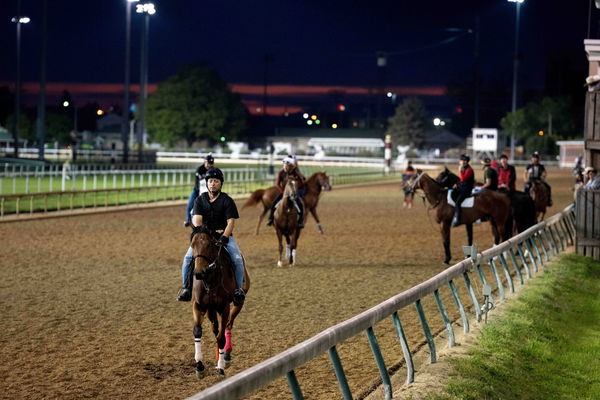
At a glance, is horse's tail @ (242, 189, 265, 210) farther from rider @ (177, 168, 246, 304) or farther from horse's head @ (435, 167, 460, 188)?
rider @ (177, 168, 246, 304)

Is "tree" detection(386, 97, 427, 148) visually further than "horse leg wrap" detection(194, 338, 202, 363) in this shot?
Yes

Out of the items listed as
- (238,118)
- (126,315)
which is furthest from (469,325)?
(238,118)

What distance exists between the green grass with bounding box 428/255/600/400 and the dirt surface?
2.66 feet

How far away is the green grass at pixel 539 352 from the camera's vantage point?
7.26 metres

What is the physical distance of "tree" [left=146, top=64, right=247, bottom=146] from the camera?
90688mm

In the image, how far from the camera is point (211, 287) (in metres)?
7.85

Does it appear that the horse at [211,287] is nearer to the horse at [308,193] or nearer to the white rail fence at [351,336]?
the white rail fence at [351,336]

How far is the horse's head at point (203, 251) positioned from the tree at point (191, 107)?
8346 cm

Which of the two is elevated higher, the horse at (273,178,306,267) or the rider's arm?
the rider's arm

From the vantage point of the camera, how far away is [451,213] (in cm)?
1678

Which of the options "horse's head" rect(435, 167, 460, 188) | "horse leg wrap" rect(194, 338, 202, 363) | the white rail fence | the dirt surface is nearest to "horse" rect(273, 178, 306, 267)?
the dirt surface

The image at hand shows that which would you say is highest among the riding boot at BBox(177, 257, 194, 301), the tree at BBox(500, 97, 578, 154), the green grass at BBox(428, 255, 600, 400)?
the tree at BBox(500, 97, 578, 154)

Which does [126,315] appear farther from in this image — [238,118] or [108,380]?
[238,118]

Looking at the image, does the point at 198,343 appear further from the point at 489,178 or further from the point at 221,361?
the point at 489,178
